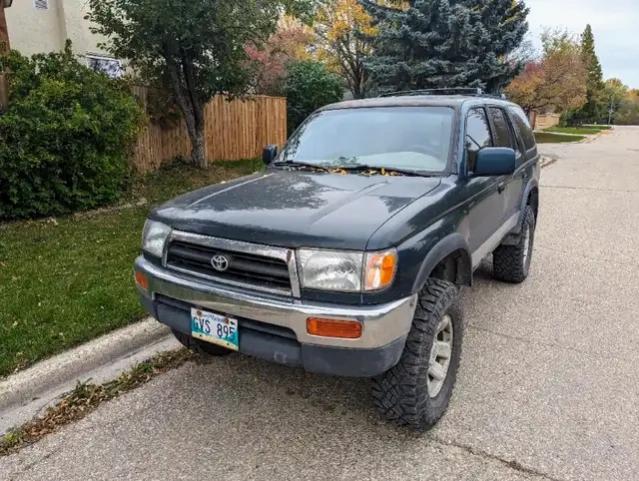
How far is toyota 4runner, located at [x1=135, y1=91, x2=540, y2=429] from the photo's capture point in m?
2.51

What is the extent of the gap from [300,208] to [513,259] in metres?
3.18

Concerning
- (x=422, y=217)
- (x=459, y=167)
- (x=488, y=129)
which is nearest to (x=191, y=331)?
(x=422, y=217)

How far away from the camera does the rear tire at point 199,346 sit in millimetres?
3615

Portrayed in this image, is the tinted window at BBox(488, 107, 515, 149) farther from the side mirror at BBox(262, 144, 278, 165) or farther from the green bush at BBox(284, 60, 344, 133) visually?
the green bush at BBox(284, 60, 344, 133)

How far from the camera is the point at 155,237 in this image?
3102 millimetres

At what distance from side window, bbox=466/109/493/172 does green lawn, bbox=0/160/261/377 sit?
9.19 ft

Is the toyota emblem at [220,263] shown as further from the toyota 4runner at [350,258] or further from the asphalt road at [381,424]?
the asphalt road at [381,424]

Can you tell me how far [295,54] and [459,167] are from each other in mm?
17893

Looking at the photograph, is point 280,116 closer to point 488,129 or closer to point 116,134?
point 116,134

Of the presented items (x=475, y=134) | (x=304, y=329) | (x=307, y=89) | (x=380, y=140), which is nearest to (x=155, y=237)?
(x=304, y=329)

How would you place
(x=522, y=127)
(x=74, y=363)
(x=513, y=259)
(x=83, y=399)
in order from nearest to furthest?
1. (x=83, y=399)
2. (x=74, y=363)
3. (x=513, y=259)
4. (x=522, y=127)

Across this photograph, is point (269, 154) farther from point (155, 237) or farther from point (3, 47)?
point (3, 47)

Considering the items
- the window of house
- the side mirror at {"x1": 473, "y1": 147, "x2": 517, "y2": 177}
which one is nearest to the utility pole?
the window of house

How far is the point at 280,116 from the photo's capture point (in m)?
15.2
